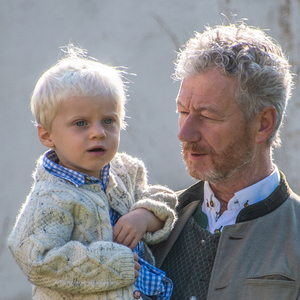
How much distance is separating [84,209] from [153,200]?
0.42 m

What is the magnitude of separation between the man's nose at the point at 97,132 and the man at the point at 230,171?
449 millimetres

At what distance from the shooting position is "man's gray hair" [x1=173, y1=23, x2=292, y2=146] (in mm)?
2275

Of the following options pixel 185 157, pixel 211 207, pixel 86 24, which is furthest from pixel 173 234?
pixel 86 24

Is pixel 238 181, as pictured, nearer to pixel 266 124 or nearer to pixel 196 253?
pixel 266 124

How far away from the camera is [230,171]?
2332mm

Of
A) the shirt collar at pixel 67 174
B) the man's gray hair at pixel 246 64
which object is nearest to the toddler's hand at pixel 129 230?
the shirt collar at pixel 67 174

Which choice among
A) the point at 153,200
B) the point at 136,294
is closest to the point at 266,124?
the point at 153,200

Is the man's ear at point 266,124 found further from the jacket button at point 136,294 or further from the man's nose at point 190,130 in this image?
the jacket button at point 136,294

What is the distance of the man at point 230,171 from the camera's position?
2.09 m

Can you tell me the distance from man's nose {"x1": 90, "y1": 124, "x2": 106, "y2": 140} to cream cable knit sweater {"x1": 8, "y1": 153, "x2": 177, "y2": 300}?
226 millimetres

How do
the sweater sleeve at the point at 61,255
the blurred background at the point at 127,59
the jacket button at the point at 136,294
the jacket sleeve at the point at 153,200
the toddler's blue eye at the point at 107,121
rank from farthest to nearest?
1. the blurred background at the point at 127,59
2. the jacket sleeve at the point at 153,200
3. the toddler's blue eye at the point at 107,121
4. the jacket button at the point at 136,294
5. the sweater sleeve at the point at 61,255

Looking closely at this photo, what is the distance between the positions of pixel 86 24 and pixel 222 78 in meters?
2.01

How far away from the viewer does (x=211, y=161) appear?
2301 mm

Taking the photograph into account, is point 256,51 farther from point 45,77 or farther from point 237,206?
point 45,77
